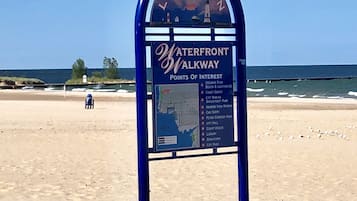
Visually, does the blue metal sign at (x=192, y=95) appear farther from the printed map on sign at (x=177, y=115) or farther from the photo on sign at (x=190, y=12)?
the photo on sign at (x=190, y=12)

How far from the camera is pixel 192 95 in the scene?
20.0 feet

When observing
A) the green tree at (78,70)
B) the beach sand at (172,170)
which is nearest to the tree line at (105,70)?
the green tree at (78,70)

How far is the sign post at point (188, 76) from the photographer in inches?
232

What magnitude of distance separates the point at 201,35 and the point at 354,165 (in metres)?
6.40

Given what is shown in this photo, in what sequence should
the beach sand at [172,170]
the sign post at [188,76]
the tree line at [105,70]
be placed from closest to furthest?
the sign post at [188,76] → the beach sand at [172,170] → the tree line at [105,70]

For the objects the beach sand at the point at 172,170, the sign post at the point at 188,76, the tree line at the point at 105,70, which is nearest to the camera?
the sign post at the point at 188,76

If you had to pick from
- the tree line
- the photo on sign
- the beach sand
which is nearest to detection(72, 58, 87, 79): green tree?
the tree line

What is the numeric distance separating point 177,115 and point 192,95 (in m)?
0.22

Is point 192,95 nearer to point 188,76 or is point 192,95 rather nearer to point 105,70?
point 188,76

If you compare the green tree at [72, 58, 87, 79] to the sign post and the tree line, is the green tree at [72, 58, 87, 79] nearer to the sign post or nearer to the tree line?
the tree line

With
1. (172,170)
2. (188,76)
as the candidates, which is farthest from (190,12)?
(172,170)

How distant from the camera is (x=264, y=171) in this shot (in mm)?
10805

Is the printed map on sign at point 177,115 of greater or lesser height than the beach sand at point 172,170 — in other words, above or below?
above

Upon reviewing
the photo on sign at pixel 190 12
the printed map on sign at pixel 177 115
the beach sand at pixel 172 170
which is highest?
the photo on sign at pixel 190 12
